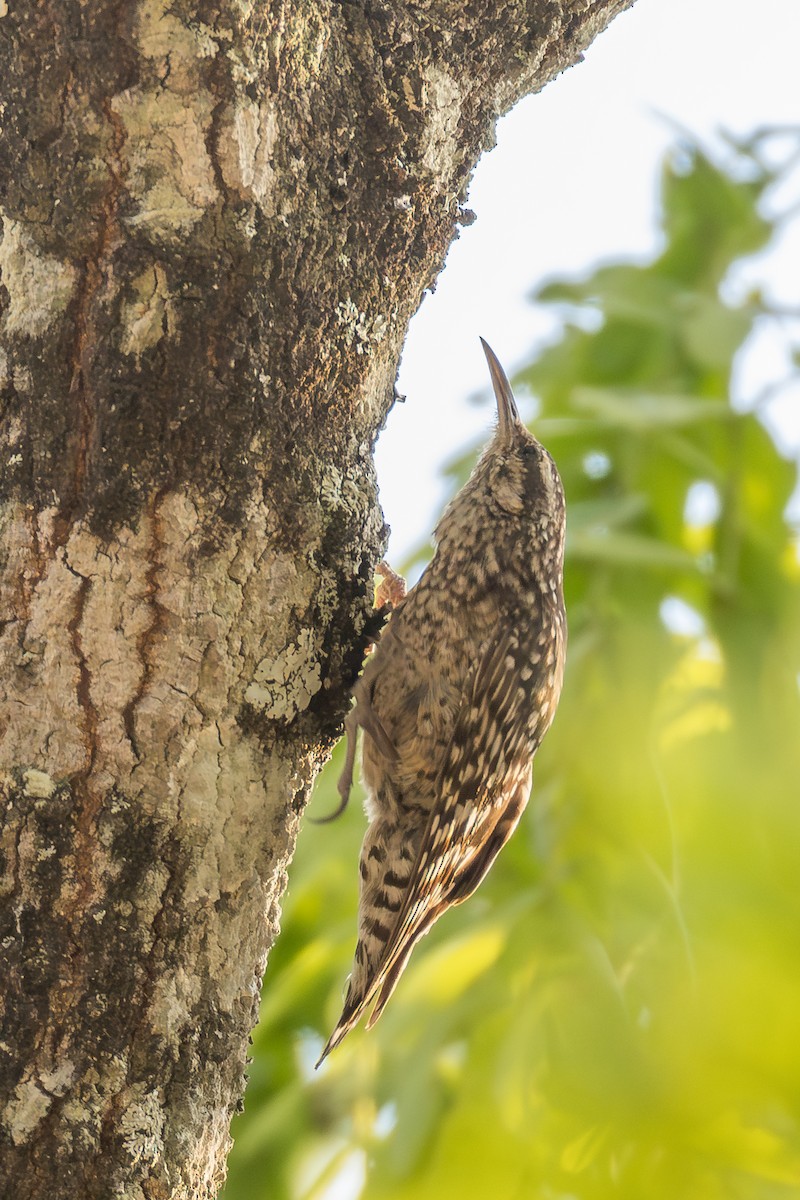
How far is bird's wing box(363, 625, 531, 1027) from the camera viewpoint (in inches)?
95.7

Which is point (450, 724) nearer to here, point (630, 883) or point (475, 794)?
point (475, 794)

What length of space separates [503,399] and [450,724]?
92 centimetres

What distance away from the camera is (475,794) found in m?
2.53

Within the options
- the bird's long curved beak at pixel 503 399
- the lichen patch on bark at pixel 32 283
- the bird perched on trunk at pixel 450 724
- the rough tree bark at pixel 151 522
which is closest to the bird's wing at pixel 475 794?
the bird perched on trunk at pixel 450 724

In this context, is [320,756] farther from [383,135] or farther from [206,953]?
[383,135]

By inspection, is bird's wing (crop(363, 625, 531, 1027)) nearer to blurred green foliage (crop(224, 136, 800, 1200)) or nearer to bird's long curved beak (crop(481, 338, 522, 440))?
blurred green foliage (crop(224, 136, 800, 1200))

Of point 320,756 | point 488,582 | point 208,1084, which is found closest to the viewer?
point 208,1084

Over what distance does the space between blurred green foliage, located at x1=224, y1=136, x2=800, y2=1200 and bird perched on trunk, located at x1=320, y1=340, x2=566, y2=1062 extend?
0.33 ft

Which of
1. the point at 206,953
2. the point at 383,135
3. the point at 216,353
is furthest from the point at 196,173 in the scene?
the point at 206,953

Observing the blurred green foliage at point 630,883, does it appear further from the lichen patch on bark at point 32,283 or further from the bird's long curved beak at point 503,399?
the lichen patch on bark at point 32,283

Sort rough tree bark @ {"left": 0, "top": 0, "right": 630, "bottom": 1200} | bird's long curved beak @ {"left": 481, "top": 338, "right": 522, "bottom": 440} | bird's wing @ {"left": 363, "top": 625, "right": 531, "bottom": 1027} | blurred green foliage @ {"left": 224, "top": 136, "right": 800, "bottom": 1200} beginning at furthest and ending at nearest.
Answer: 1. bird's long curved beak @ {"left": 481, "top": 338, "right": 522, "bottom": 440}
2. bird's wing @ {"left": 363, "top": 625, "right": 531, "bottom": 1027}
3. blurred green foliage @ {"left": 224, "top": 136, "right": 800, "bottom": 1200}
4. rough tree bark @ {"left": 0, "top": 0, "right": 630, "bottom": 1200}

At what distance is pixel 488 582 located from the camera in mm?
2727

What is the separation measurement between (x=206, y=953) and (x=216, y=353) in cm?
83

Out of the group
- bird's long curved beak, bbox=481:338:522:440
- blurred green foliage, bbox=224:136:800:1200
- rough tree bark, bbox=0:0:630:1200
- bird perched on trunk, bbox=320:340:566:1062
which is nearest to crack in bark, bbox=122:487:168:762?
rough tree bark, bbox=0:0:630:1200
